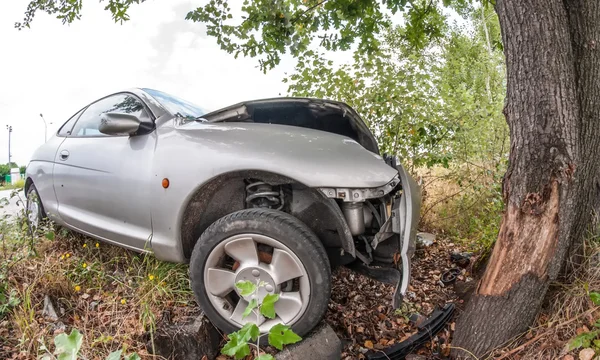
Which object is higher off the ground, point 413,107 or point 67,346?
point 413,107

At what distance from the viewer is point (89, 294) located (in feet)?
8.59

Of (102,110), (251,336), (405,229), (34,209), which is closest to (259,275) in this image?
(251,336)

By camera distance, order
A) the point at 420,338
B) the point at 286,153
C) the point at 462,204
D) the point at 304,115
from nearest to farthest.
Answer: the point at 286,153
the point at 420,338
the point at 304,115
the point at 462,204

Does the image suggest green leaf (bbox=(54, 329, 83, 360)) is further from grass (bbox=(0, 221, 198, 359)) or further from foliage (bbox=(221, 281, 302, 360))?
grass (bbox=(0, 221, 198, 359))

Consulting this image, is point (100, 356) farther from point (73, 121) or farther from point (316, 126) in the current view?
point (73, 121)

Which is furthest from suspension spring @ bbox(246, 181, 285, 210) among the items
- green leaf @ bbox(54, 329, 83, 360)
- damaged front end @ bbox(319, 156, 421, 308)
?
green leaf @ bbox(54, 329, 83, 360)

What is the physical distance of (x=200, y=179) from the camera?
2.02 metres

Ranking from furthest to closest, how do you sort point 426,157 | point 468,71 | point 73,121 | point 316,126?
point 468,71 → point 426,157 → point 73,121 → point 316,126

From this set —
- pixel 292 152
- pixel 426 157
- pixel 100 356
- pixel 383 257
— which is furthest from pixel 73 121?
pixel 426 157

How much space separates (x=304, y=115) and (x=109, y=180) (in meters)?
1.48

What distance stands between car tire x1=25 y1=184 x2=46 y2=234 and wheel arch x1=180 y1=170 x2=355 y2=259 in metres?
2.01

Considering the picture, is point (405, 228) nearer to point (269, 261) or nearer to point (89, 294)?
point (269, 261)

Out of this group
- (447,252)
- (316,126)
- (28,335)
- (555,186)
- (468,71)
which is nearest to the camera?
(555,186)

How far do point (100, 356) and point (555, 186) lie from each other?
2742 mm
